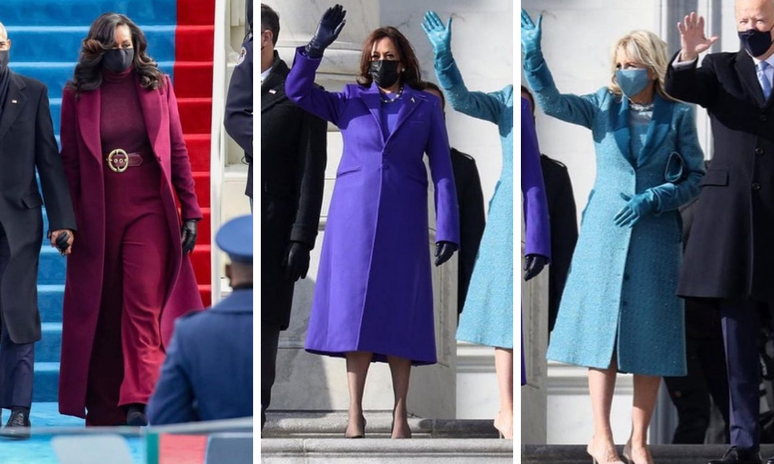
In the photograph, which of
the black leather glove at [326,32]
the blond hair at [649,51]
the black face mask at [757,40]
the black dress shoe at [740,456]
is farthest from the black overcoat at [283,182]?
the black dress shoe at [740,456]

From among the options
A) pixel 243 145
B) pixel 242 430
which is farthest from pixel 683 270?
pixel 242 430

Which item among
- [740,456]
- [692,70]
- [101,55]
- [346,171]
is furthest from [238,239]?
[740,456]

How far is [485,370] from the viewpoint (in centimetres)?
684

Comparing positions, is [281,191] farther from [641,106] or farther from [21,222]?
[641,106]

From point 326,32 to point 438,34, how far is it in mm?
435

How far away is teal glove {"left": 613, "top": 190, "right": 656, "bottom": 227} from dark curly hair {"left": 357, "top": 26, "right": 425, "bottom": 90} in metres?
0.92

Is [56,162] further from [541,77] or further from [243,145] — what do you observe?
[541,77]

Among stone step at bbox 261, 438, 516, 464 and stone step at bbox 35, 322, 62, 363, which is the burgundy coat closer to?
stone step at bbox 35, 322, 62, 363

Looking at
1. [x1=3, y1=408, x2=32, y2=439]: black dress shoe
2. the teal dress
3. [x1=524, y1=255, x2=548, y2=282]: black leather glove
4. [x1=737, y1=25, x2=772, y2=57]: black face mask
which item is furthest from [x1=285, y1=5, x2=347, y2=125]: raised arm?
[x1=3, y1=408, x2=32, y2=439]: black dress shoe

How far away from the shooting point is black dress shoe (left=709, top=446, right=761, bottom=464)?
647 cm

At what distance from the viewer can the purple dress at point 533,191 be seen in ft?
22.0

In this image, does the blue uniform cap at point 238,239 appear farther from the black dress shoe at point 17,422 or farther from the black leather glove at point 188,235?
the black dress shoe at point 17,422

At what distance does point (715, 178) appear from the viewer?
21.5 ft

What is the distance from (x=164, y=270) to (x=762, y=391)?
2.48 meters
